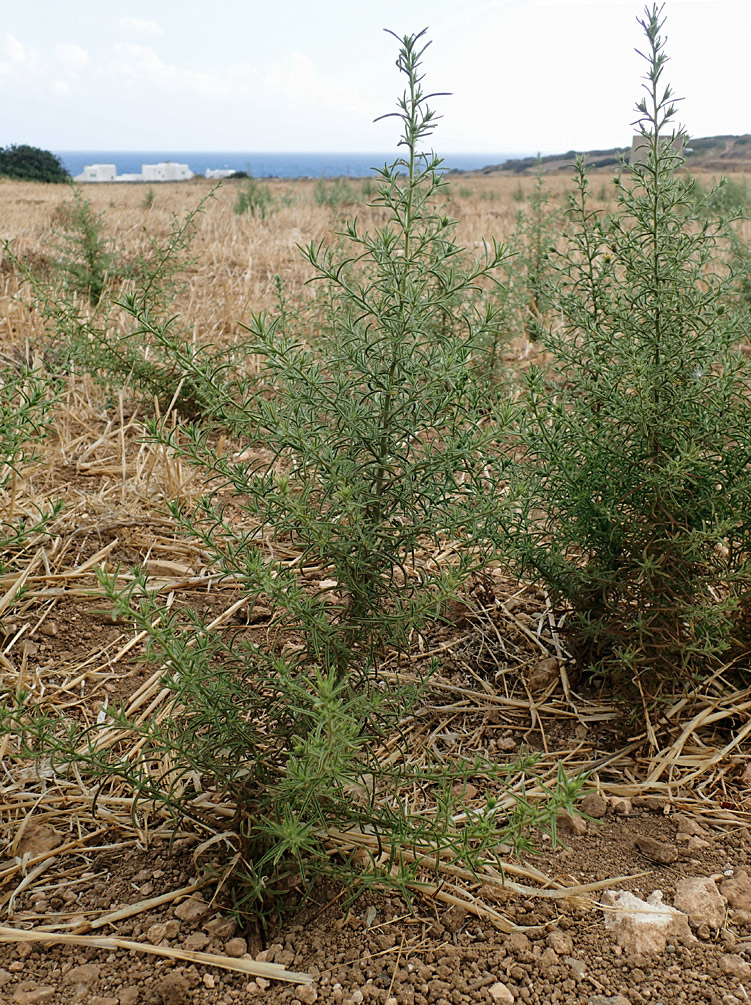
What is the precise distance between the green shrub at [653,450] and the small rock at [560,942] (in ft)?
2.18

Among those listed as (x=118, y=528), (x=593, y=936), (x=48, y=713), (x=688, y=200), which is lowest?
(x=593, y=936)

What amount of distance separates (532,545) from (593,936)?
0.92m

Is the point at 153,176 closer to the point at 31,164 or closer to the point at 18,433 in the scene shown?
the point at 31,164

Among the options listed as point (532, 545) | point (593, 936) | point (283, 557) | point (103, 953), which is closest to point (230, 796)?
point (103, 953)

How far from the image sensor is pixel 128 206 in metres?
13.5

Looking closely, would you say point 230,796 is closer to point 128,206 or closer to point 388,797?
point 388,797

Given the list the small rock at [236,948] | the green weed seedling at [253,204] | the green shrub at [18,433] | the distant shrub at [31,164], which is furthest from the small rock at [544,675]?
the distant shrub at [31,164]

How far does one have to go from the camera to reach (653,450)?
2062 millimetres

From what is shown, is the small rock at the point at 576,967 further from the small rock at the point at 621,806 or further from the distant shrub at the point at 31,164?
the distant shrub at the point at 31,164

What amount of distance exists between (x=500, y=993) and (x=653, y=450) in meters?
1.21

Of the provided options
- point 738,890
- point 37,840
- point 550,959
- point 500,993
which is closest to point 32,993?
point 37,840

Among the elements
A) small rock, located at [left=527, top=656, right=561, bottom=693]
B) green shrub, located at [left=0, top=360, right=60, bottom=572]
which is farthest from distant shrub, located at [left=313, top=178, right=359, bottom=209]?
small rock, located at [left=527, top=656, right=561, bottom=693]

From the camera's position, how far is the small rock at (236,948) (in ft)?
5.27

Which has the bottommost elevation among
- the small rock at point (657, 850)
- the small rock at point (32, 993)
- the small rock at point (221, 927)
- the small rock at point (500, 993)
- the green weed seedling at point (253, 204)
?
the small rock at point (657, 850)
